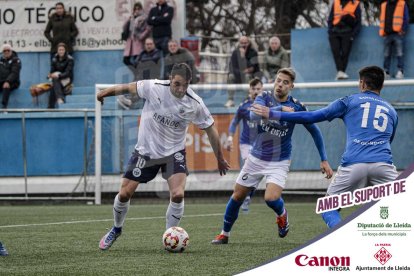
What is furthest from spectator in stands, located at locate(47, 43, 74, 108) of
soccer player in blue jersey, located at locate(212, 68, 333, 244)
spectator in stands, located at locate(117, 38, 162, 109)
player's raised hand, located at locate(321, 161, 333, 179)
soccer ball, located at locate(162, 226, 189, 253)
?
soccer ball, located at locate(162, 226, 189, 253)

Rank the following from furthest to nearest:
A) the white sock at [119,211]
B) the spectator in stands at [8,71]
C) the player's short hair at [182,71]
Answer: the spectator in stands at [8,71] → the white sock at [119,211] → the player's short hair at [182,71]

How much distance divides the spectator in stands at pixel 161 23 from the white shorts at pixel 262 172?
10479 mm

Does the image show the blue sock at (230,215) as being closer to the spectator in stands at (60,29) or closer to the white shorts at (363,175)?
the white shorts at (363,175)

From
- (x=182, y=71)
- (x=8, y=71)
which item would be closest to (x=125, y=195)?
(x=182, y=71)

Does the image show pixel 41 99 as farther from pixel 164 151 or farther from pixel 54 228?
pixel 164 151

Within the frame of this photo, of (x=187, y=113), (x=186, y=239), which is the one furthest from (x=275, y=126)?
(x=186, y=239)

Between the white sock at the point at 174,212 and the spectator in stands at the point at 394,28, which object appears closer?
the white sock at the point at 174,212

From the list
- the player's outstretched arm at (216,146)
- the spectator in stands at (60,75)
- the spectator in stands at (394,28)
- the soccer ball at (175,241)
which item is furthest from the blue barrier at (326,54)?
the soccer ball at (175,241)

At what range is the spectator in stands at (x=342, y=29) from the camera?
20297 millimetres

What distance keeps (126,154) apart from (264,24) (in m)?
12.8

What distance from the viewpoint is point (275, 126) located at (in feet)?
36.3

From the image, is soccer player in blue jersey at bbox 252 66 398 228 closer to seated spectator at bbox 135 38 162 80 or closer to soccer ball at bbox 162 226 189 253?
soccer ball at bbox 162 226 189 253

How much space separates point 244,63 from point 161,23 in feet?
6.79

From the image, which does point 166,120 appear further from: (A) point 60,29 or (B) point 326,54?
(A) point 60,29
